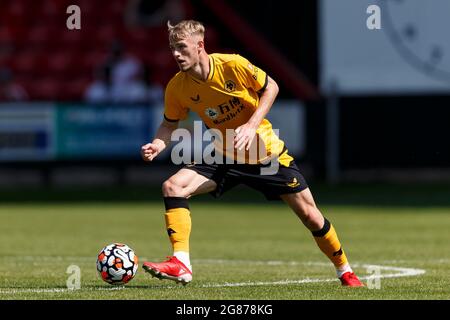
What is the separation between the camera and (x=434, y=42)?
2555 centimetres

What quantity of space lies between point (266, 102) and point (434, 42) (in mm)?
17043

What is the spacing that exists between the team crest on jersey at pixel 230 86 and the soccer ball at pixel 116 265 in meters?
1.55

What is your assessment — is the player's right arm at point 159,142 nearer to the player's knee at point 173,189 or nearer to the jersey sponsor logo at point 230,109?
the player's knee at point 173,189

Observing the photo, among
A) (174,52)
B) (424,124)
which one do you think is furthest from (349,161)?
(174,52)

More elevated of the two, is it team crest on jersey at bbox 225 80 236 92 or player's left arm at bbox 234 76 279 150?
team crest on jersey at bbox 225 80 236 92

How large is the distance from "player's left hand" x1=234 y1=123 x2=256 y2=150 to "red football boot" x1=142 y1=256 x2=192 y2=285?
3.39ft

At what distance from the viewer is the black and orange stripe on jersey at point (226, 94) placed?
30.5 feet

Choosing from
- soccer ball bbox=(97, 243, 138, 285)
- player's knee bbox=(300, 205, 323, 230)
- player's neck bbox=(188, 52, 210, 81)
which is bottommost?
soccer ball bbox=(97, 243, 138, 285)

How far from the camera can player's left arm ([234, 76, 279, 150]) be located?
876 centimetres

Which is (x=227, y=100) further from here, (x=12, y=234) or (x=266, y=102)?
(x=12, y=234)
